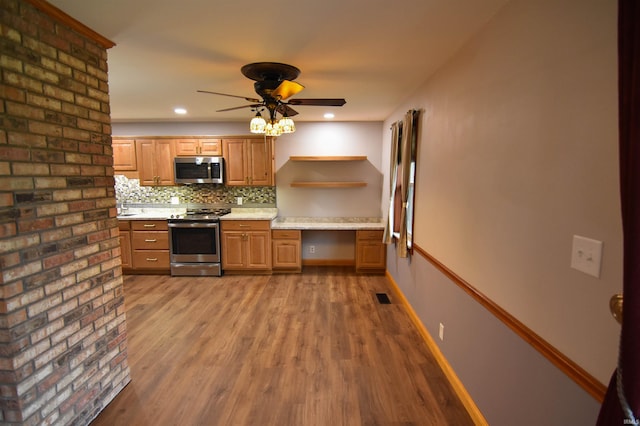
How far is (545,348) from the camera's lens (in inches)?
50.2

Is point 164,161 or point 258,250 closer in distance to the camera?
point 258,250

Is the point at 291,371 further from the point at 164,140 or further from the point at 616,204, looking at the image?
the point at 164,140

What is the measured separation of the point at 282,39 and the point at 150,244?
3.76 m

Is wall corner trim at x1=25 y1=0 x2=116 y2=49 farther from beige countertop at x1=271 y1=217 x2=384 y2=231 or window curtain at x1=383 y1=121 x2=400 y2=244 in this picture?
beige countertop at x1=271 y1=217 x2=384 y2=231

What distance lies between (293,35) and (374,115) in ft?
8.61

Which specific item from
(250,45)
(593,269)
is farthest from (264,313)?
(593,269)

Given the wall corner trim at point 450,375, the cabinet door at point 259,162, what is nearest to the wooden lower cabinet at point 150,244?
the cabinet door at point 259,162

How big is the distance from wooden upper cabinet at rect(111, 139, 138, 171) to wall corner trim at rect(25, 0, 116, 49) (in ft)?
10.1

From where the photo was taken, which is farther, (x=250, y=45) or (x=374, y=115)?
(x=374, y=115)

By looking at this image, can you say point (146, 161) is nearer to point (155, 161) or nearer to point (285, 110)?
point (155, 161)

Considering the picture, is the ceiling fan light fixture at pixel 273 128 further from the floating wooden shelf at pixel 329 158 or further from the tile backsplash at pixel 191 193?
the tile backsplash at pixel 191 193

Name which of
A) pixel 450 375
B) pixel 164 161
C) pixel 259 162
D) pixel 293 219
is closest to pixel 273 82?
pixel 259 162

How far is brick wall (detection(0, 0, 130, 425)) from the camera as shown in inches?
54.9

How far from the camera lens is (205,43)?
6.57ft
